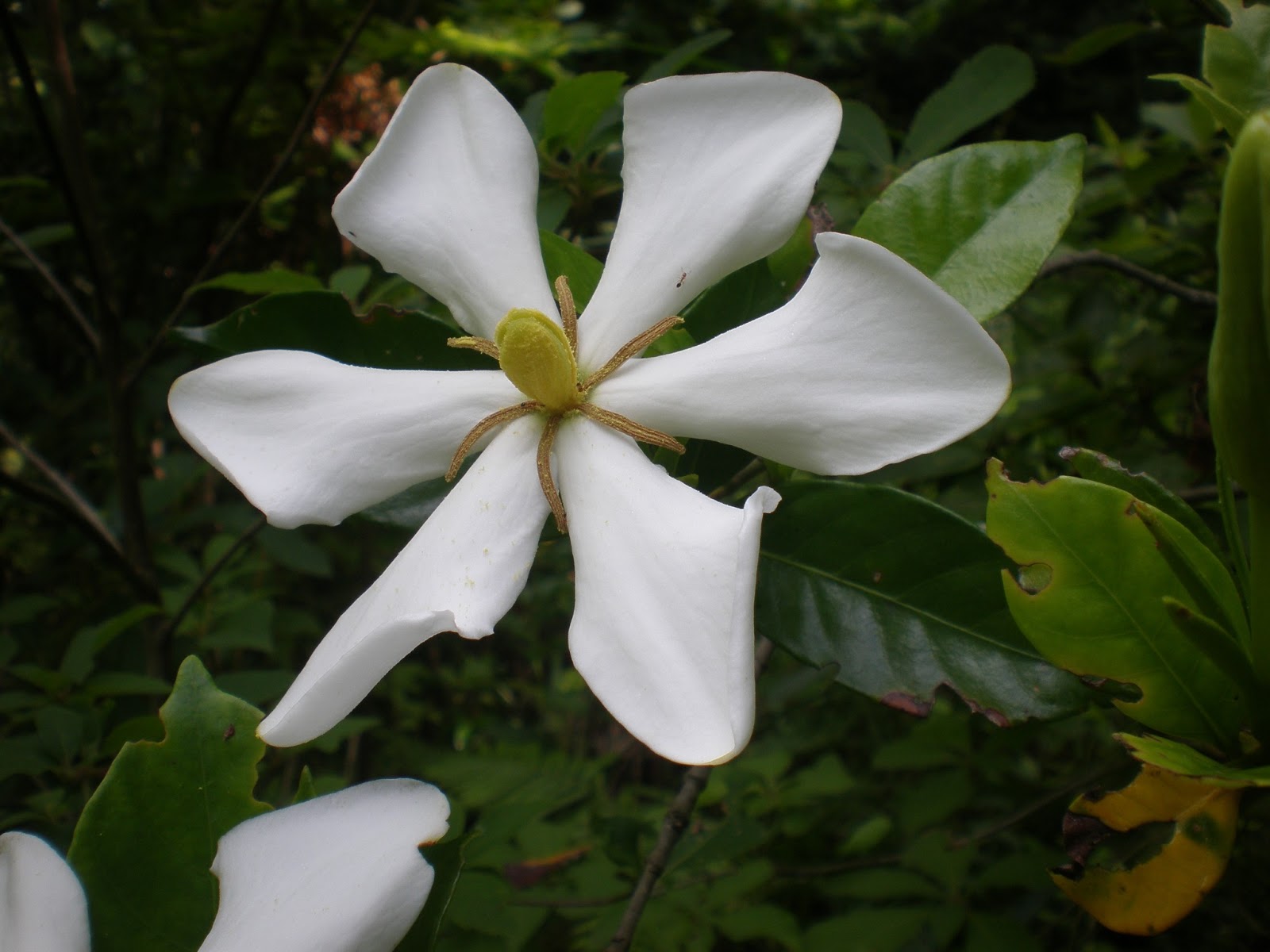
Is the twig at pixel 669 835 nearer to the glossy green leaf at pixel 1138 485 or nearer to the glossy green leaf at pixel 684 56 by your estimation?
the glossy green leaf at pixel 1138 485

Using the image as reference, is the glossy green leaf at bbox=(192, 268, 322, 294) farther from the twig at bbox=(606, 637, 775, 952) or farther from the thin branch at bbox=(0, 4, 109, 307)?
the twig at bbox=(606, 637, 775, 952)

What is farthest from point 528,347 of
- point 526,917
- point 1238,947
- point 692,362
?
point 1238,947

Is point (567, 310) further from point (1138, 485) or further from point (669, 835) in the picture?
point (669, 835)

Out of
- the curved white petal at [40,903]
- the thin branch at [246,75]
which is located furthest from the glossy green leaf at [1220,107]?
the thin branch at [246,75]

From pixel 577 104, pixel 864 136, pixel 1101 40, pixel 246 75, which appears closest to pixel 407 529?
pixel 577 104

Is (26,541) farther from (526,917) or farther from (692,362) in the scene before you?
(692,362)

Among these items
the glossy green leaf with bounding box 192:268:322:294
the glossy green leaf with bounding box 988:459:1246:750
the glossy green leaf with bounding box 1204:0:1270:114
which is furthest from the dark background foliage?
the glossy green leaf with bounding box 1204:0:1270:114
